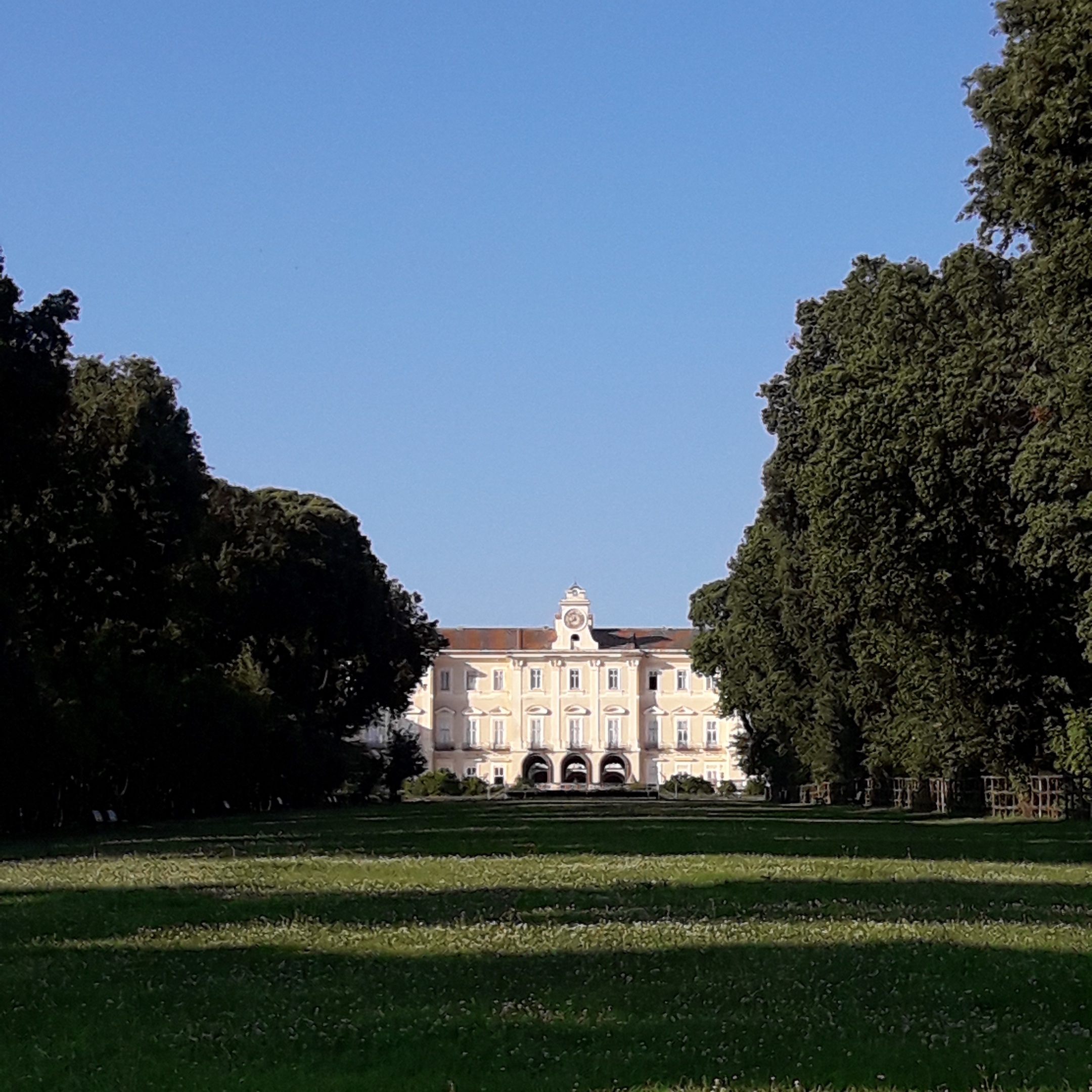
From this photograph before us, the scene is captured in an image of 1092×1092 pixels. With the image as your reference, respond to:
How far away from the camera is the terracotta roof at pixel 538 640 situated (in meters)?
164

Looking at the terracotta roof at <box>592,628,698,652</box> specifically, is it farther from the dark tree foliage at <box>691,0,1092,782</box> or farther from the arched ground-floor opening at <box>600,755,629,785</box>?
the dark tree foliage at <box>691,0,1092,782</box>

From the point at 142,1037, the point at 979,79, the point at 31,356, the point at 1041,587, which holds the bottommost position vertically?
the point at 142,1037

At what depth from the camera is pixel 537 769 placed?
160 meters

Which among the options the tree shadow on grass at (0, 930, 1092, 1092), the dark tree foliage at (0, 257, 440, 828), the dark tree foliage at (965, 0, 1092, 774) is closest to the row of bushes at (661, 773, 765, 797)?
the dark tree foliage at (0, 257, 440, 828)

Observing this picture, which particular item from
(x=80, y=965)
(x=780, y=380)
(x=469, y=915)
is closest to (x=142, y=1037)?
(x=80, y=965)

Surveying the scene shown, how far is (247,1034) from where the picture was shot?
9.79m

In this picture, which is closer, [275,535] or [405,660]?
[275,535]

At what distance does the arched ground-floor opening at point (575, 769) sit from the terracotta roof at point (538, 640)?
1035 cm

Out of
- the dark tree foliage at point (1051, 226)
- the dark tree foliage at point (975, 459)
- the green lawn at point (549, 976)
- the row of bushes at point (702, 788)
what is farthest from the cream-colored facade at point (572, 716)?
the green lawn at point (549, 976)

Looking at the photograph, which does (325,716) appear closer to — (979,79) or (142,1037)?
(979,79)

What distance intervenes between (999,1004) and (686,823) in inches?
1490

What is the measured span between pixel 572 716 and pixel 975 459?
126 metres

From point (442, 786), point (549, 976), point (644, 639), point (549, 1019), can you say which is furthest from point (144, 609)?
point (644, 639)

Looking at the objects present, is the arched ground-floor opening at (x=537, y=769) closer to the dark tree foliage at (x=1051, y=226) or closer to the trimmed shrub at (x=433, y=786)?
the trimmed shrub at (x=433, y=786)
